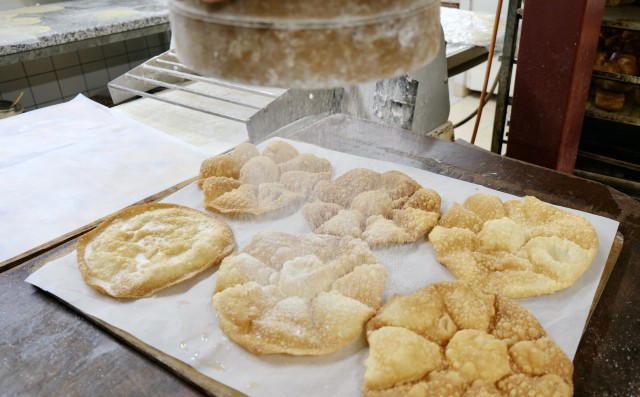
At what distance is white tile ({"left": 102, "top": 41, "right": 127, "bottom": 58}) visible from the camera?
15.0 ft

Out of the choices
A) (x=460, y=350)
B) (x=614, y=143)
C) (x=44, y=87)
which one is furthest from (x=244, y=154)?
(x=44, y=87)

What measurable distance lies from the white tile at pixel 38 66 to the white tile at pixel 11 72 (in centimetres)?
5

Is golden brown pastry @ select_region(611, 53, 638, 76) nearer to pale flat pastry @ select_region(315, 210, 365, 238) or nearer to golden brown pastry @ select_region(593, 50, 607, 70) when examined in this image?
golden brown pastry @ select_region(593, 50, 607, 70)

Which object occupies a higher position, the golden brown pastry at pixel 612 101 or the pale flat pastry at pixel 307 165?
the pale flat pastry at pixel 307 165

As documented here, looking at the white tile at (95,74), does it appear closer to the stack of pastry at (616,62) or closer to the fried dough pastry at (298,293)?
the fried dough pastry at (298,293)

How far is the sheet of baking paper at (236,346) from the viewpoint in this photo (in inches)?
42.3

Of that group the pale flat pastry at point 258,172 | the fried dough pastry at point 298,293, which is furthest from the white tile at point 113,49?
the fried dough pastry at point 298,293

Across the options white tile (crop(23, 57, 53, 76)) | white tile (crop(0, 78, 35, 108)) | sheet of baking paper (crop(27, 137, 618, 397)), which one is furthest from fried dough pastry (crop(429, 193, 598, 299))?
white tile (crop(23, 57, 53, 76))

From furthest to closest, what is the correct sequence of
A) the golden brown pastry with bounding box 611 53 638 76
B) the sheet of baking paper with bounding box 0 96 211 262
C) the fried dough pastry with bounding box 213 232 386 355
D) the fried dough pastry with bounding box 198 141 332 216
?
the golden brown pastry with bounding box 611 53 638 76, the sheet of baking paper with bounding box 0 96 211 262, the fried dough pastry with bounding box 198 141 332 216, the fried dough pastry with bounding box 213 232 386 355

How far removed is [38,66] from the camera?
420cm

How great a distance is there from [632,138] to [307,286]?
9.70 feet

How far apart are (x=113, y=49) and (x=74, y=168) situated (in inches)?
114

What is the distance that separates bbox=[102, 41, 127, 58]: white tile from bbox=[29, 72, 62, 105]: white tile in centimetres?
50

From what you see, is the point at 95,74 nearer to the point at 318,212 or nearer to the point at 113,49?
the point at 113,49
